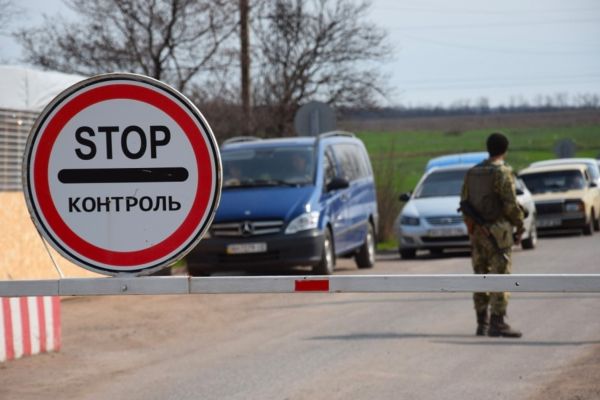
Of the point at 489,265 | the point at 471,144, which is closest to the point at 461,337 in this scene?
the point at 489,265

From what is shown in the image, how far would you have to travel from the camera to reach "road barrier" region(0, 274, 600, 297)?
3896mm

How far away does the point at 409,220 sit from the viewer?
2223cm

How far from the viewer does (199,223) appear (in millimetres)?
4062

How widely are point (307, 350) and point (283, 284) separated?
6.00m

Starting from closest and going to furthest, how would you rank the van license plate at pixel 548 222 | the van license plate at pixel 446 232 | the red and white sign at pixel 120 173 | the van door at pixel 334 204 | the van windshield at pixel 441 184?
the red and white sign at pixel 120 173
the van door at pixel 334 204
the van license plate at pixel 446 232
the van windshield at pixel 441 184
the van license plate at pixel 548 222

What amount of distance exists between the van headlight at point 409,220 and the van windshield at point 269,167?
4280 millimetres

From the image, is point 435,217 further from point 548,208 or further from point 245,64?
point 548,208

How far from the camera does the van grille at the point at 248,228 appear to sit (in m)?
16.5

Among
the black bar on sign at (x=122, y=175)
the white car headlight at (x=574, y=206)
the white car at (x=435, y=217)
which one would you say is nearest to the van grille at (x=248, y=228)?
the white car at (x=435, y=217)

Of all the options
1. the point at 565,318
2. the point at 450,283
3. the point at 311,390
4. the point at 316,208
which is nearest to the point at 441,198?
the point at 316,208

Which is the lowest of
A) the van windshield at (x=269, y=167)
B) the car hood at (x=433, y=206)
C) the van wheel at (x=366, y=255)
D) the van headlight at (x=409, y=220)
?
the van wheel at (x=366, y=255)

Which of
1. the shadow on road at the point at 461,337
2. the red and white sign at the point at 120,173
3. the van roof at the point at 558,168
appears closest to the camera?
the red and white sign at the point at 120,173

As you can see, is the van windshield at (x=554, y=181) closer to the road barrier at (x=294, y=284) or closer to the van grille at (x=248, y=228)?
the van grille at (x=248, y=228)

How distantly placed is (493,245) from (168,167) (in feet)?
23.0
